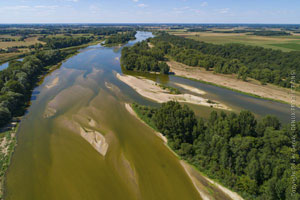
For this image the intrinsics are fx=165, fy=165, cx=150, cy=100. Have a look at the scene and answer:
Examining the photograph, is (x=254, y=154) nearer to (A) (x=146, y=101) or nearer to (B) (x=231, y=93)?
(A) (x=146, y=101)

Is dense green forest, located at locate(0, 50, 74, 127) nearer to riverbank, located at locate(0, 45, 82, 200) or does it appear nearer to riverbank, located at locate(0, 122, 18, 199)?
riverbank, located at locate(0, 45, 82, 200)

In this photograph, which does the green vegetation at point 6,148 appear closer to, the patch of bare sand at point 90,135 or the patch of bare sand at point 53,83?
the patch of bare sand at point 90,135

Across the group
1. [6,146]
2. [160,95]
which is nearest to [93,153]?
[6,146]

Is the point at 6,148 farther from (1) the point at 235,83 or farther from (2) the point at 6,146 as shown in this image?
(1) the point at 235,83

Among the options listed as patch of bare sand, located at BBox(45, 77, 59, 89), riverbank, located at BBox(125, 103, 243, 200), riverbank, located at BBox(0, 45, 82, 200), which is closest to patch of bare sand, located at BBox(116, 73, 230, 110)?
riverbank, located at BBox(125, 103, 243, 200)

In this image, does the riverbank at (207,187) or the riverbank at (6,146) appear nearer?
the riverbank at (207,187)

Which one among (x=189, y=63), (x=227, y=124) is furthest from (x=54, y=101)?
(x=189, y=63)

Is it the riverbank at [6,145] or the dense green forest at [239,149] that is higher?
the dense green forest at [239,149]

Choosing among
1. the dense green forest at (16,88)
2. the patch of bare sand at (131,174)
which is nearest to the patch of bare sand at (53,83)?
the dense green forest at (16,88)
